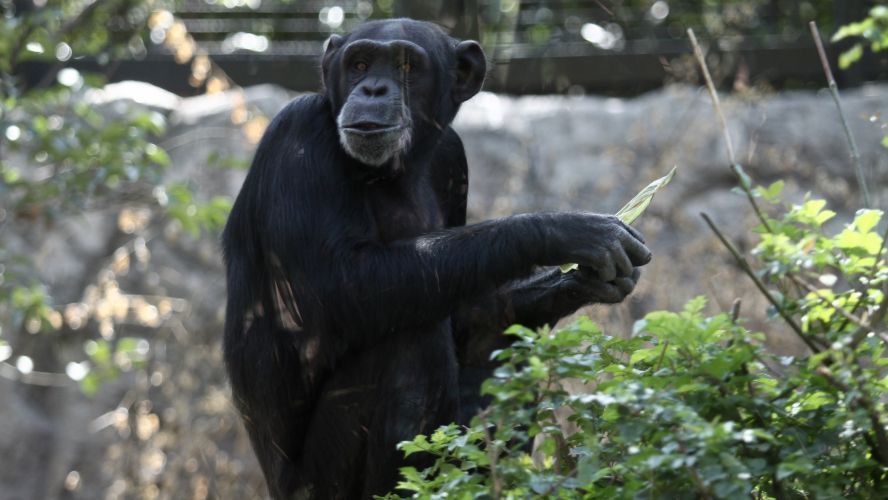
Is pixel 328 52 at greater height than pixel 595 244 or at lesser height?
greater

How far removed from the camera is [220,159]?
8789 mm

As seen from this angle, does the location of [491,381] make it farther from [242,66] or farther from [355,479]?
[242,66]

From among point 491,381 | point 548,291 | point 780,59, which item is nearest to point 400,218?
point 548,291

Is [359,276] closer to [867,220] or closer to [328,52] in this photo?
[328,52]

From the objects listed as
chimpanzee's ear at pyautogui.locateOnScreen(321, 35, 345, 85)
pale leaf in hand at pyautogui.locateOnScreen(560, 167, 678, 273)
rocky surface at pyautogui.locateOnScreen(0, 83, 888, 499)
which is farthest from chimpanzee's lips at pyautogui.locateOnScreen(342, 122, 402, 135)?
rocky surface at pyautogui.locateOnScreen(0, 83, 888, 499)

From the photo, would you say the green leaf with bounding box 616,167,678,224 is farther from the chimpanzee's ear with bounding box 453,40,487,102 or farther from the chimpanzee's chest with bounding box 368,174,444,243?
the chimpanzee's ear with bounding box 453,40,487,102

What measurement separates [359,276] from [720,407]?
228 cm

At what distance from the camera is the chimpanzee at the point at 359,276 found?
504cm

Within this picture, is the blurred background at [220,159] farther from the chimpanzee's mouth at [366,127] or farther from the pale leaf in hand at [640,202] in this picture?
the pale leaf in hand at [640,202]

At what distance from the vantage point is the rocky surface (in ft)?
31.6

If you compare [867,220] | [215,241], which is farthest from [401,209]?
[215,241]

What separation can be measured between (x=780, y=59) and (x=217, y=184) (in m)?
5.74

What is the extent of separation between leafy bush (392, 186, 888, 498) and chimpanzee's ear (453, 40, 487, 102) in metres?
2.93

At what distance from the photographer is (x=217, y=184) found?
10500 millimetres
